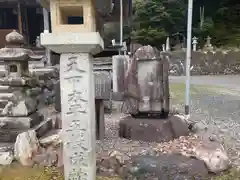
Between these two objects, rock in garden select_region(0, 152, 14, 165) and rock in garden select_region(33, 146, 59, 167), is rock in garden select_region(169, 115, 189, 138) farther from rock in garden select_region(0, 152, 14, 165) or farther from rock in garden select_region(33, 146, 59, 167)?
rock in garden select_region(0, 152, 14, 165)

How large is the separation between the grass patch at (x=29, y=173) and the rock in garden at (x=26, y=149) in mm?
96

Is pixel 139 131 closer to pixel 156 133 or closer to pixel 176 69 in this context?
pixel 156 133

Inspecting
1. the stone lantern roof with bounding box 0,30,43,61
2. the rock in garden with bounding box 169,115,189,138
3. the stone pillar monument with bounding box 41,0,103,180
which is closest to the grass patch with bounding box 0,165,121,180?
the stone pillar monument with bounding box 41,0,103,180

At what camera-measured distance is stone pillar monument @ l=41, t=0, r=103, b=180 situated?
106 inches

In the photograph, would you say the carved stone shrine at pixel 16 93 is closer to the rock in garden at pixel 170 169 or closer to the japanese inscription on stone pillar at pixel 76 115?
the japanese inscription on stone pillar at pixel 76 115

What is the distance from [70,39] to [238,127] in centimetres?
495

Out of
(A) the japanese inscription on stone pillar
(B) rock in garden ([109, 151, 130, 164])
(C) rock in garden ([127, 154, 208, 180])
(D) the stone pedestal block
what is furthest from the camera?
(D) the stone pedestal block

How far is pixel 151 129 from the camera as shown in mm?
4547

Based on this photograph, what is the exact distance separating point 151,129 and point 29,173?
2.18m

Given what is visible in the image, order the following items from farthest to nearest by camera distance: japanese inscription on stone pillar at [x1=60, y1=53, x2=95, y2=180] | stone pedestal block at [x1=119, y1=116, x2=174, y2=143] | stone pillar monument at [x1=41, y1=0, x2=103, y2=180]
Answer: stone pedestal block at [x1=119, y1=116, x2=174, y2=143] → japanese inscription on stone pillar at [x1=60, y1=53, x2=95, y2=180] → stone pillar monument at [x1=41, y1=0, x2=103, y2=180]

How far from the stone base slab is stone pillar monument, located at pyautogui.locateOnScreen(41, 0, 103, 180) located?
1.70 m

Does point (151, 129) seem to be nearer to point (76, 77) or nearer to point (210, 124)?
point (76, 77)

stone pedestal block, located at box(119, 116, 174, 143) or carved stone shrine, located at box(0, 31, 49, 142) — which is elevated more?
carved stone shrine, located at box(0, 31, 49, 142)

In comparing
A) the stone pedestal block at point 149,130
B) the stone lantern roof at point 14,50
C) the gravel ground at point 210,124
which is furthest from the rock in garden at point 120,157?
the stone lantern roof at point 14,50
